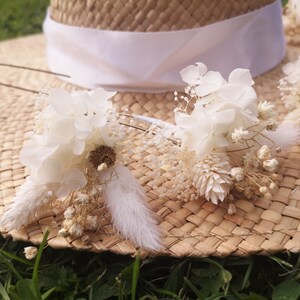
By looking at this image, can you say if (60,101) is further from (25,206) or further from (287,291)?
(287,291)

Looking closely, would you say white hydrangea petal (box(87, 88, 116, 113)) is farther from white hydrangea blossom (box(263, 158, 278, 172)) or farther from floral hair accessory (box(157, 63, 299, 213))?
white hydrangea blossom (box(263, 158, 278, 172))

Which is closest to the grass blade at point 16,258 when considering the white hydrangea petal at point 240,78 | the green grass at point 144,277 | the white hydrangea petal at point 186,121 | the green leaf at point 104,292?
the green grass at point 144,277

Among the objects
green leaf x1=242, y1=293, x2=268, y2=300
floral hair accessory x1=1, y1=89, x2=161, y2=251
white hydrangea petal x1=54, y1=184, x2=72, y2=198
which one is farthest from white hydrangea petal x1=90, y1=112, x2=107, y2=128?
green leaf x1=242, y1=293, x2=268, y2=300

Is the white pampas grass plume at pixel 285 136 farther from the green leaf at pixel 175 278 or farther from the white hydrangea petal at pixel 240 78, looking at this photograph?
the green leaf at pixel 175 278

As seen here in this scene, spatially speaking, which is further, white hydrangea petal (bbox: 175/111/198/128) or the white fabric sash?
the white fabric sash

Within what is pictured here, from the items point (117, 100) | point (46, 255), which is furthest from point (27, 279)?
point (117, 100)

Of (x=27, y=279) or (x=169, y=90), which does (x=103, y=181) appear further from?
(x=169, y=90)
